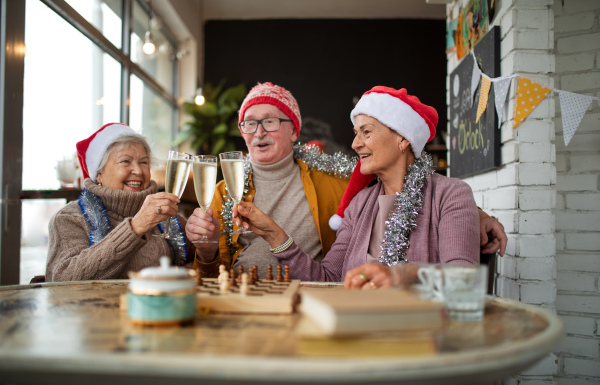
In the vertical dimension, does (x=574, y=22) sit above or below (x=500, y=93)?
above

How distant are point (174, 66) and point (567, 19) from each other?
6356 millimetres

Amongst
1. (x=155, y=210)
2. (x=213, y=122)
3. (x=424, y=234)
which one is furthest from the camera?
(x=213, y=122)

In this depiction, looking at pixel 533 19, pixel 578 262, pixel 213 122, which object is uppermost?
pixel 213 122

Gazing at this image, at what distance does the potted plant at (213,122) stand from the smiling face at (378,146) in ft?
19.0

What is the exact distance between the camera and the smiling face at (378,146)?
1932 millimetres

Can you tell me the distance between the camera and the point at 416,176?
1878 millimetres

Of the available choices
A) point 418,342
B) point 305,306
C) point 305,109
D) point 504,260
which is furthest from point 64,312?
point 305,109

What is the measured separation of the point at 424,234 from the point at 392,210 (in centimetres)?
18

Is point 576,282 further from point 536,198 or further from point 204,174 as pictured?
point 204,174

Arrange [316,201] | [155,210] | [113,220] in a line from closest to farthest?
[155,210] < [113,220] < [316,201]

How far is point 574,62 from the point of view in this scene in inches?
103

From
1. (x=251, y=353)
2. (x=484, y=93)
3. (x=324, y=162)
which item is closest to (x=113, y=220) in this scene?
(x=324, y=162)

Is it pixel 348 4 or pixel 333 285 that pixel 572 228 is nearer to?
pixel 333 285

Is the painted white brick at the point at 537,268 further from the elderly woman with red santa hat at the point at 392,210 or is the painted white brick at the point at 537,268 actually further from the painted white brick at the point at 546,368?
the elderly woman with red santa hat at the point at 392,210
